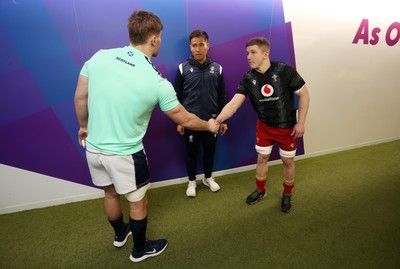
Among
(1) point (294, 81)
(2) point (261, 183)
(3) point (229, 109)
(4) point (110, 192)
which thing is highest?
(1) point (294, 81)

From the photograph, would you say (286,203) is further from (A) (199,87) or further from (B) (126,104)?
(B) (126,104)

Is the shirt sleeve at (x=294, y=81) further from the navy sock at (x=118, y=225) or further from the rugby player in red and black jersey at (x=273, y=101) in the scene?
the navy sock at (x=118, y=225)

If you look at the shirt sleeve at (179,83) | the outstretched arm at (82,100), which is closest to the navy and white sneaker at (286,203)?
the shirt sleeve at (179,83)

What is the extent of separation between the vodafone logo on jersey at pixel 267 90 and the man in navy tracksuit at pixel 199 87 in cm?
49

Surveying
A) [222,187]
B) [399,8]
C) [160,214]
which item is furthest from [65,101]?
[399,8]

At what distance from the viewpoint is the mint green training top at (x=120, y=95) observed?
1.23 meters

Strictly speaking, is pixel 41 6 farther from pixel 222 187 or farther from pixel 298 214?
pixel 298 214

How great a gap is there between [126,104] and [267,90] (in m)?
1.18

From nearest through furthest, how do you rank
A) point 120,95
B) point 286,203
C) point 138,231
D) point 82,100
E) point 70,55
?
point 120,95, point 82,100, point 138,231, point 70,55, point 286,203

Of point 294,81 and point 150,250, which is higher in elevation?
point 294,81

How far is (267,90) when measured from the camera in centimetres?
197

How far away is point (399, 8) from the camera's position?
3.29 meters

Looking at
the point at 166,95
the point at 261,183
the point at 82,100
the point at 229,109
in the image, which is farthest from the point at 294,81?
the point at 82,100

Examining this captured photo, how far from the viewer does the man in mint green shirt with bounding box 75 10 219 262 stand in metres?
1.24
